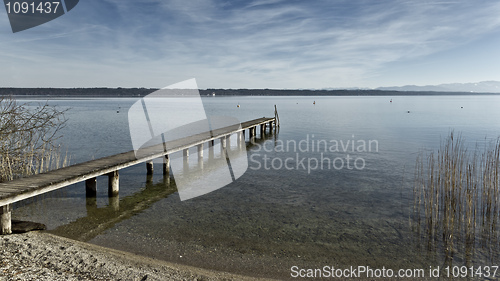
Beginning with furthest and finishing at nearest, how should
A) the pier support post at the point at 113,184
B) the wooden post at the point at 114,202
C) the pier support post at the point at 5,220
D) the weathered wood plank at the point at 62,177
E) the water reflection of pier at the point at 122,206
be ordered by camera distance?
the pier support post at the point at 113,184, the wooden post at the point at 114,202, the water reflection of pier at the point at 122,206, the weathered wood plank at the point at 62,177, the pier support post at the point at 5,220

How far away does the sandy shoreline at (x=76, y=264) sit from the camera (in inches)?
169

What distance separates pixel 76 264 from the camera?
4660 mm

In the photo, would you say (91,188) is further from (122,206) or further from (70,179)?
(70,179)

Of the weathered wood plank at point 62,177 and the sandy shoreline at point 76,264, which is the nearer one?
the sandy shoreline at point 76,264

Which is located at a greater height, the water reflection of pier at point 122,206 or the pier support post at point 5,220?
the pier support post at point 5,220

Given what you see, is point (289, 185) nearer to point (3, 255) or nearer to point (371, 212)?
point (371, 212)

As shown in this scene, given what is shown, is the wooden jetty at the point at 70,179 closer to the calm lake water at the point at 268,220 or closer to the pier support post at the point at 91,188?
the pier support post at the point at 91,188

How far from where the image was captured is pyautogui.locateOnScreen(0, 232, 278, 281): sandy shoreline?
4281mm

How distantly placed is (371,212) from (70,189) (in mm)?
8190

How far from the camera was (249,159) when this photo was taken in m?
14.9

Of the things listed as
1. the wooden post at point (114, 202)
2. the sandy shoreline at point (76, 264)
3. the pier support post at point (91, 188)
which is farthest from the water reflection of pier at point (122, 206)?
the sandy shoreline at point (76, 264)

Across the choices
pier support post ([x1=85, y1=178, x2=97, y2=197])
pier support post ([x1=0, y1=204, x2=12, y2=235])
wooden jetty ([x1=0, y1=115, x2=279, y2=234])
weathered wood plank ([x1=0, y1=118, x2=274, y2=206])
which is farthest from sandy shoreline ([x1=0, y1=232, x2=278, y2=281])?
pier support post ([x1=85, y1=178, x2=97, y2=197])

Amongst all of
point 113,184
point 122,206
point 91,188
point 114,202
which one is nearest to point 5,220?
point 122,206

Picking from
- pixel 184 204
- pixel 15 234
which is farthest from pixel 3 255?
pixel 184 204
